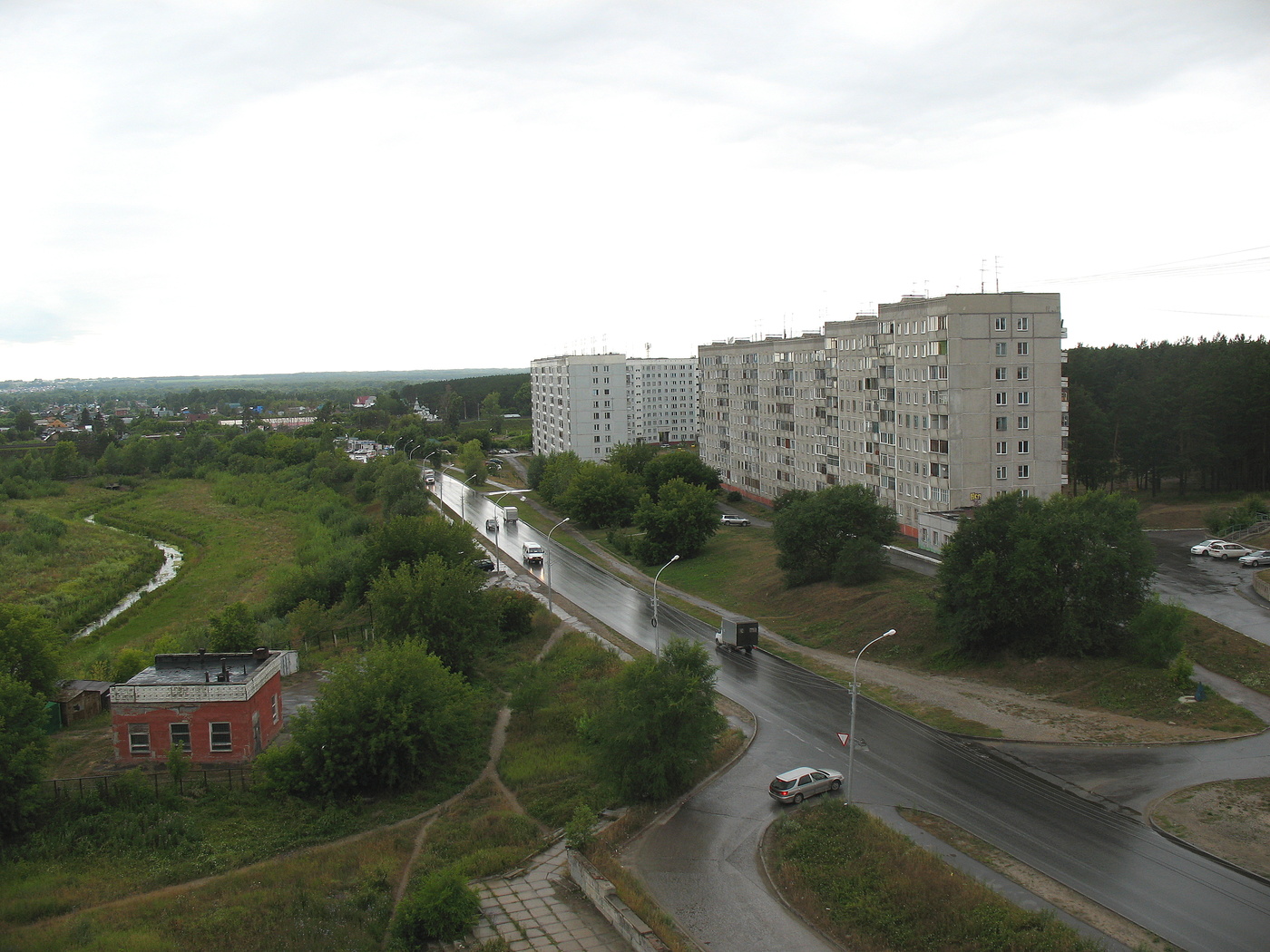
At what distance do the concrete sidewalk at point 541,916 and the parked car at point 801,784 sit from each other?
6614mm

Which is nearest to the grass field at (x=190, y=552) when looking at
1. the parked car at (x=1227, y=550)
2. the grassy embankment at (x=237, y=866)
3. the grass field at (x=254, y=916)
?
the grassy embankment at (x=237, y=866)

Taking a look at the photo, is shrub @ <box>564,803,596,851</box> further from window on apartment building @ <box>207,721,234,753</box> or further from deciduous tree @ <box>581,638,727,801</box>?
window on apartment building @ <box>207,721,234,753</box>

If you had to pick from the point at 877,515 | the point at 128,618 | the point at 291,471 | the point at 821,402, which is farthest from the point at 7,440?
the point at 877,515

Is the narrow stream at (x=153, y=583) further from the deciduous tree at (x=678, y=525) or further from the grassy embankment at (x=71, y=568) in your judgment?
the deciduous tree at (x=678, y=525)

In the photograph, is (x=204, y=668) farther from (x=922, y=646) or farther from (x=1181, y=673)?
(x=1181, y=673)

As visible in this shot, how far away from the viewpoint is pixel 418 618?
Result: 39.4 m

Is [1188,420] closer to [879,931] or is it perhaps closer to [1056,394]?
[1056,394]

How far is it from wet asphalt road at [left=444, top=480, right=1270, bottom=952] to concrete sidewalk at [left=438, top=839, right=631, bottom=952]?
69.9 inches

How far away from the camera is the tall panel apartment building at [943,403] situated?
5531cm

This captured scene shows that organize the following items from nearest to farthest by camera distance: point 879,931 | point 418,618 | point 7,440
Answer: point 879,931 < point 418,618 < point 7,440

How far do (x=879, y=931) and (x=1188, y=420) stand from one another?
58991 mm

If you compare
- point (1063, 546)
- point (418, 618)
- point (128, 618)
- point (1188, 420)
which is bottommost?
point (128, 618)

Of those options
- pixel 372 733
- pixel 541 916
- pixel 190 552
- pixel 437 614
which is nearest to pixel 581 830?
pixel 541 916

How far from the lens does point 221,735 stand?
30.3 m
